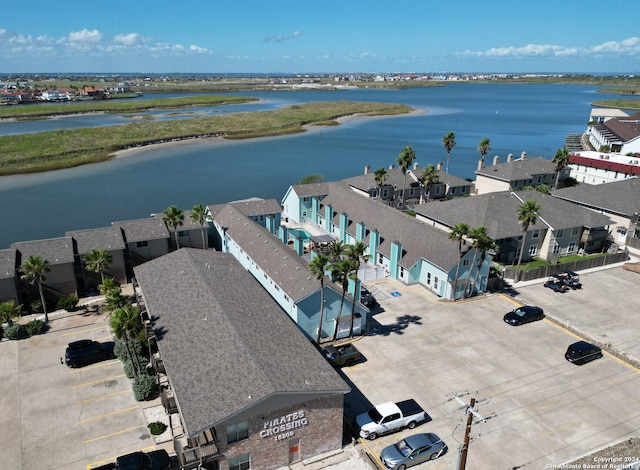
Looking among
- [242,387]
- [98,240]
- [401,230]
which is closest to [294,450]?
[242,387]

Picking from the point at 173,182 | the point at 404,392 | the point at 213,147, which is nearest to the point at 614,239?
the point at 404,392

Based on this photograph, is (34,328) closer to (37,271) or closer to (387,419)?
(37,271)

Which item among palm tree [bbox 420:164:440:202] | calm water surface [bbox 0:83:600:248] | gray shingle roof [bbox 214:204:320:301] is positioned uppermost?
palm tree [bbox 420:164:440:202]

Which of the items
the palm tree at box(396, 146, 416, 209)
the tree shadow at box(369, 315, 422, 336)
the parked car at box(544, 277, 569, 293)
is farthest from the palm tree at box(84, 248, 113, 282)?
the palm tree at box(396, 146, 416, 209)

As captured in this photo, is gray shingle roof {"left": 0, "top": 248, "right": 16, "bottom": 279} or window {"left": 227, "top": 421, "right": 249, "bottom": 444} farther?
gray shingle roof {"left": 0, "top": 248, "right": 16, "bottom": 279}

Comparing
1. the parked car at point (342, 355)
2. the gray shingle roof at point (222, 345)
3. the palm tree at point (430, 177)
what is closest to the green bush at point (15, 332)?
the gray shingle roof at point (222, 345)

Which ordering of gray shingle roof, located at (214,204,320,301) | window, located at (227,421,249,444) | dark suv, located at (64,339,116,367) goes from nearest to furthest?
window, located at (227,421,249,444)
dark suv, located at (64,339,116,367)
gray shingle roof, located at (214,204,320,301)

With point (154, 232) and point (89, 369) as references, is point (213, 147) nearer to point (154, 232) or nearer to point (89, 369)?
point (154, 232)

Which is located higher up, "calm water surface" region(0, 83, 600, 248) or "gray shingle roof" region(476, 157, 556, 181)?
"gray shingle roof" region(476, 157, 556, 181)

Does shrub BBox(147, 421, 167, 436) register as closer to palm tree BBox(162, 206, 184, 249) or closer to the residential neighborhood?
the residential neighborhood
